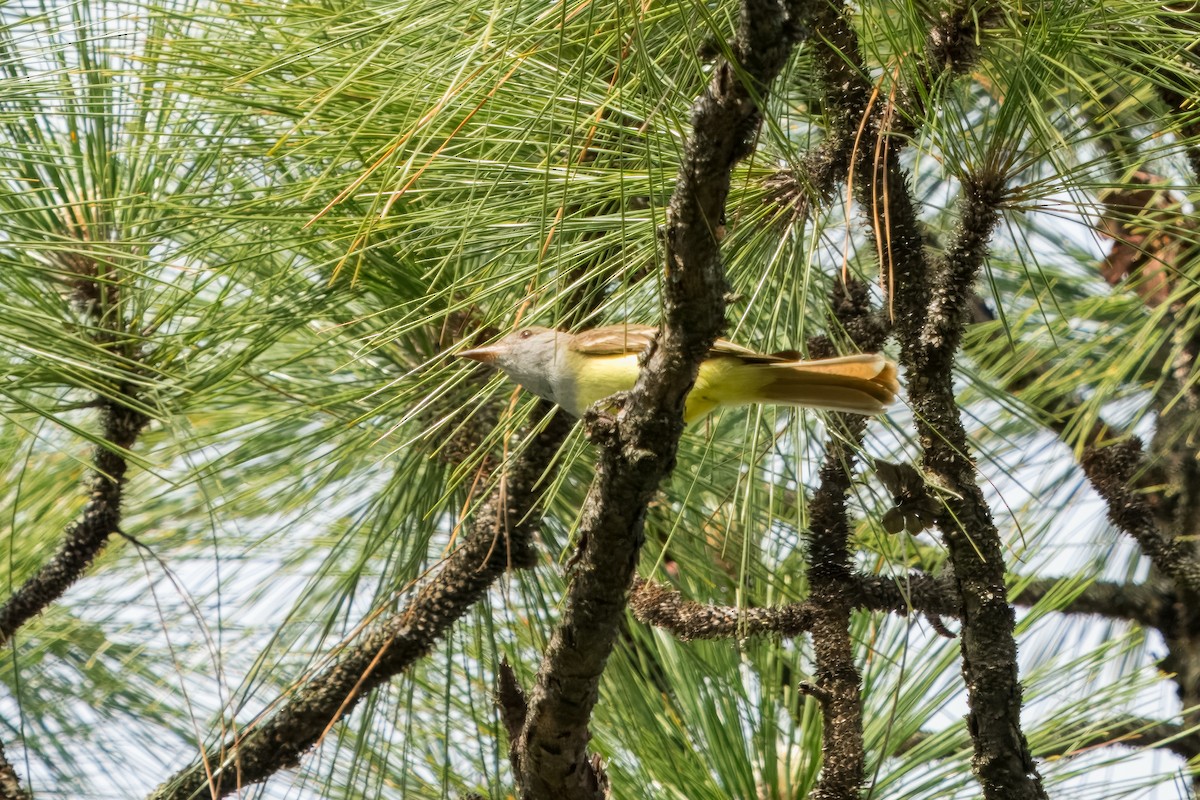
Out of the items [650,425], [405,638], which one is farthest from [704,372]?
[405,638]

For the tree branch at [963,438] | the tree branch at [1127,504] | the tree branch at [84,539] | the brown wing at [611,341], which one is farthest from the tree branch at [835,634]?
the tree branch at [84,539]

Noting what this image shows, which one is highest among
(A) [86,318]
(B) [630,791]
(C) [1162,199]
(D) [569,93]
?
(C) [1162,199]

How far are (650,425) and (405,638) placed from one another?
959 mm

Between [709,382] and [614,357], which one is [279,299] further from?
[709,382]

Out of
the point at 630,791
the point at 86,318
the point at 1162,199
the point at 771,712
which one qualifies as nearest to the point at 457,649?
the point at 630,791

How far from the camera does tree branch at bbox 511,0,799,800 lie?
0.97 meters

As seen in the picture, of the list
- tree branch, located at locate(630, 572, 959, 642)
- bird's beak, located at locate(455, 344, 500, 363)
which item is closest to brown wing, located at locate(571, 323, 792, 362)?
bird's beak, located at locate(455, 344, 500, 363)

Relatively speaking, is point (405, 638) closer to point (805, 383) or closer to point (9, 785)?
point (9, 785)

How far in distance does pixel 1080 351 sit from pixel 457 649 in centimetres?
145

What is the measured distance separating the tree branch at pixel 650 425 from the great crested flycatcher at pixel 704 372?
16 cm

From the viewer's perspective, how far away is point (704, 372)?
1404mm

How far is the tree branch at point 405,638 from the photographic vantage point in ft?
6.29

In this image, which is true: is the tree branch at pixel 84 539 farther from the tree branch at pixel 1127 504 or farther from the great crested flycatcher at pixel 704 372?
the tree branch at pixel 1127 504

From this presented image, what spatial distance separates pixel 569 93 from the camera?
1586 millimetres
